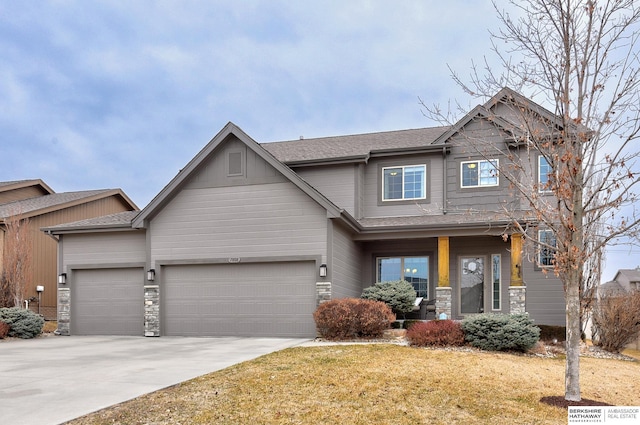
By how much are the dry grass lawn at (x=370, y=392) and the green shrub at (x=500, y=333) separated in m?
1.25

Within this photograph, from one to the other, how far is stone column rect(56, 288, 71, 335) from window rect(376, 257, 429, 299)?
10.5m

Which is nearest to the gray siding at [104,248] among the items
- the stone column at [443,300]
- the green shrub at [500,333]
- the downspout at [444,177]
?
the stone column at [443,300]

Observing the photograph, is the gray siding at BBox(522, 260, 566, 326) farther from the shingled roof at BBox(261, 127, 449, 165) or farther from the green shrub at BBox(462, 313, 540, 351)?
the shingled roof at BBox(261, 127, 449, 165)

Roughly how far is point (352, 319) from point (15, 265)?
13951mm

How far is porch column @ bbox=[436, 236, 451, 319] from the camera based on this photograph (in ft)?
55.4

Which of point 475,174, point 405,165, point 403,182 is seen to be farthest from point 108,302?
point 475,174

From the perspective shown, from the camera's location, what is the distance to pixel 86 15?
20.6 metres

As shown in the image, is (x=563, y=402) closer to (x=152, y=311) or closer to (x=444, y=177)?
(x=444, y=177)

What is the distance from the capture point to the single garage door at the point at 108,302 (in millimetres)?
18234

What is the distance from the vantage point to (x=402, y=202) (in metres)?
19.2

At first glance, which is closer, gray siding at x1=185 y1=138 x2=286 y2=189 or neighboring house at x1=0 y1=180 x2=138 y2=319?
gray siding at x1=185 y1=138 x2=286 y2=189

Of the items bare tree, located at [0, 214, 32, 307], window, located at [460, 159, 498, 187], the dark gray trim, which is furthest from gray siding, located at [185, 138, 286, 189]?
bare tree, located at [0, 214, 32, 307]

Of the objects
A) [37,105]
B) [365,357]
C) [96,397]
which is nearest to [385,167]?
[365,357]

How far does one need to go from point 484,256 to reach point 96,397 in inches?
544
